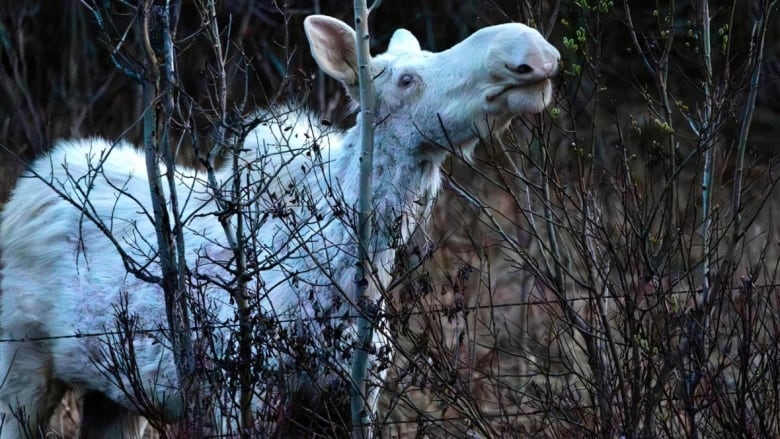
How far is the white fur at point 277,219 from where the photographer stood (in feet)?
19.3

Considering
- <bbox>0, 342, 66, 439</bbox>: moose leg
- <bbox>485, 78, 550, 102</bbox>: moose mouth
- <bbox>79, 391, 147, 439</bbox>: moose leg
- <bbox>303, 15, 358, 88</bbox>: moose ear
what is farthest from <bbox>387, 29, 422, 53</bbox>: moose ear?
<bbox>79, 391, 147, 439</bbox>: moose leg

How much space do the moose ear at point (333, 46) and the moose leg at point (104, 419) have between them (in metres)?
2.64

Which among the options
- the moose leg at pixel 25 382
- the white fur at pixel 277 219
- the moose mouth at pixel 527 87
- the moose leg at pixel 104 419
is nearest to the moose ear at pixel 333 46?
the white fur at pixel 277 219

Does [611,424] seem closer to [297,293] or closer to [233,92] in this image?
[297,293]

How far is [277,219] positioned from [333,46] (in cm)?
88

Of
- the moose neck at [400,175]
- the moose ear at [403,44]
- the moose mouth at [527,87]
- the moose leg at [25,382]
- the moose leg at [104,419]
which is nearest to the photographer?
the moose mouth at [527,87]

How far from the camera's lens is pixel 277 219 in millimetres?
6730

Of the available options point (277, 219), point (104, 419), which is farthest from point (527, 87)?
point (104, 419)

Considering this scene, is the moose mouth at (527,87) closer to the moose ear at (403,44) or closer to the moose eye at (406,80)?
the moose eye at (406,80)

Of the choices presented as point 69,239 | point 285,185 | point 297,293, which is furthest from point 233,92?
point 297,293

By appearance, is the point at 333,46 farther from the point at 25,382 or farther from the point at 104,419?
the point at 104,419

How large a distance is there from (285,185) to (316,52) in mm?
709

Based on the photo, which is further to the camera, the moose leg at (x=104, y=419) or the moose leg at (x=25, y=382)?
the moose leg at (x=104, y=419)

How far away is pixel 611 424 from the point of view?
5.12 m
